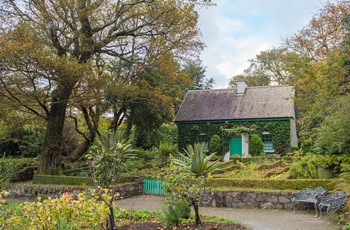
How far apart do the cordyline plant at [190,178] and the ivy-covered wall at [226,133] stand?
1919 cm

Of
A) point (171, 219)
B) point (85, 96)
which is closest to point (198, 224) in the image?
point (171, 219)

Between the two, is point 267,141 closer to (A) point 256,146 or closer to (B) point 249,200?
(A) point 256,146

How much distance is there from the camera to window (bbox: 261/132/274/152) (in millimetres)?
26836

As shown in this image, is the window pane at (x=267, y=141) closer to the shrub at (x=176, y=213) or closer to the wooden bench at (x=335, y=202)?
the wooden bench at (x=335, y=202)

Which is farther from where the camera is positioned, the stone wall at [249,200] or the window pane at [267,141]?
the window pane at [267,141]

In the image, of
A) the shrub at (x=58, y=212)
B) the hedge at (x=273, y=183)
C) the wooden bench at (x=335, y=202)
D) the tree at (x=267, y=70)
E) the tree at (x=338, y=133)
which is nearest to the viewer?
the shrub at (x=58, y=212)

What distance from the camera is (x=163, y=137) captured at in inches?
1146

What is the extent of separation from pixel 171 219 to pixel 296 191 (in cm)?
528

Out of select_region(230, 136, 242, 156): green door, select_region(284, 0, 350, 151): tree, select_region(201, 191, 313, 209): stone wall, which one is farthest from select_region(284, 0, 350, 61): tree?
select_region(201, 191, 313, 209): stone wall

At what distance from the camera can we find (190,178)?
766 centimetres

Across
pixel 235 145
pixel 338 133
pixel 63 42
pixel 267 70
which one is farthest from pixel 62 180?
pixel 267 70

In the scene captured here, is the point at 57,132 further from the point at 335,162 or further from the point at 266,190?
the point at 335,162

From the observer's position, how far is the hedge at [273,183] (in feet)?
35.5

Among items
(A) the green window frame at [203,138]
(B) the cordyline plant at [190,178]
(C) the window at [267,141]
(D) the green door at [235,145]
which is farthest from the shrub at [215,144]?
(B) the cordyline plant at [190,178]
